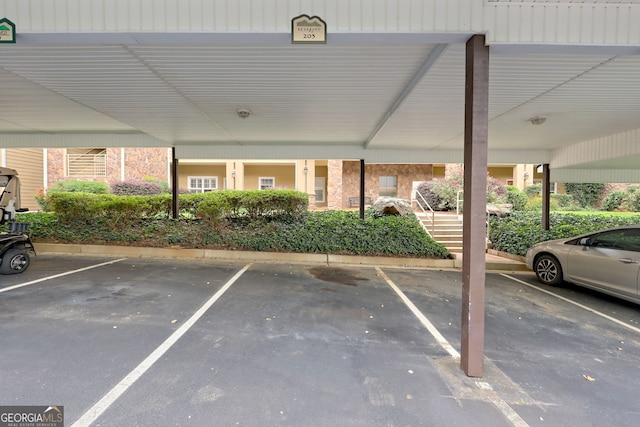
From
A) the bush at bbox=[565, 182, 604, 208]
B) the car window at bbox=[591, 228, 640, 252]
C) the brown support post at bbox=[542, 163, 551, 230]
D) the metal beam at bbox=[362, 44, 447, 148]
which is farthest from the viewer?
the bush at bbox=[565, 182, 604, 208]

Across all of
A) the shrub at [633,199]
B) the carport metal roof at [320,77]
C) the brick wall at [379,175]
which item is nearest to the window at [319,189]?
the brick wall at [379,175]

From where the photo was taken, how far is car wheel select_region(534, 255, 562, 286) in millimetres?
6036

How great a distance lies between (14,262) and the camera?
5.86 metres

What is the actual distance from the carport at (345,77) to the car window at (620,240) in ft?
7.52

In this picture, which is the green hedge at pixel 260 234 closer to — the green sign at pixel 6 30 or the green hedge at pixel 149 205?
the green hedge at pixel 149 205

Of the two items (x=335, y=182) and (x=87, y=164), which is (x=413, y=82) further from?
(x=87, y=164)

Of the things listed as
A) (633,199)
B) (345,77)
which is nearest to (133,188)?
(345,77)

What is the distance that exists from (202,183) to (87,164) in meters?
6.20

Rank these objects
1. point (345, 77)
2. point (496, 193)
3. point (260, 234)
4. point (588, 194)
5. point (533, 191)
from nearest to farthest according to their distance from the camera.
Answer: point (345, 77) → point (260, 234) → point (496, 193) → point (533, 191) → point (588, 194)

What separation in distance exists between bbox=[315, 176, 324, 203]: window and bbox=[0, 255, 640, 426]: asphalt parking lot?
14.3 meters

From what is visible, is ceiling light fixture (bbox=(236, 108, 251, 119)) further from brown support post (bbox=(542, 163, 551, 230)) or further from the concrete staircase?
brown support post (bbox=(542, 163, 551, 230))

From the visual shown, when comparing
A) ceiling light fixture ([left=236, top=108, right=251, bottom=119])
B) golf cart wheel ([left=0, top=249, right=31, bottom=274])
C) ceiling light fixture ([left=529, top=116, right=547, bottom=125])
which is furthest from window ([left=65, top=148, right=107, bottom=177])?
ceiling light fixture ([left=529, top=116, right=547, bottom=125])

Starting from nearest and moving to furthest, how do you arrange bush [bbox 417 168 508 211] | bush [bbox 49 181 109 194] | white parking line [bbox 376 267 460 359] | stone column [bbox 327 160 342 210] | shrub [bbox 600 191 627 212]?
1. white parking line [bbox 376 267 460 359]
2. bush [bbox 49 181 109 194]
3. bush [bbox 417 168 508 211]
4. stone column [bbox 327 160 342 210]
5. shrub [bbox 600 191 627 212]

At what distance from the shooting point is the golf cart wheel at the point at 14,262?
5.73 meters
